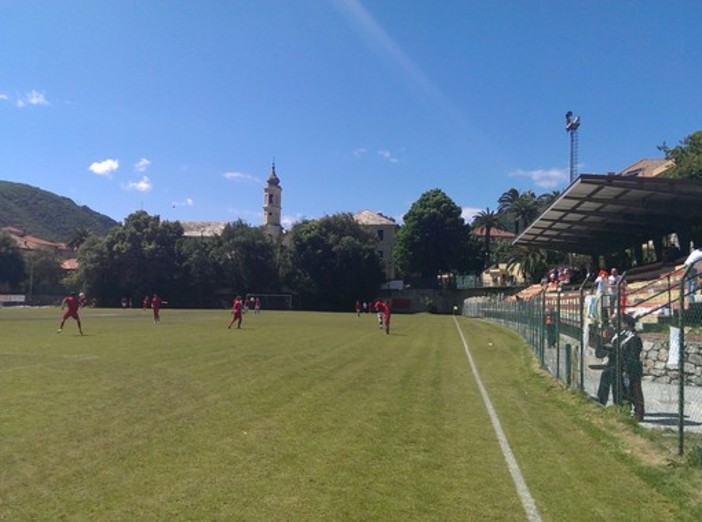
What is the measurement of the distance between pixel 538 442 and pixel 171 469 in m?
5.11

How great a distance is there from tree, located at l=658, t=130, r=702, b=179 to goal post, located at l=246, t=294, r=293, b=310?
52.4 metres

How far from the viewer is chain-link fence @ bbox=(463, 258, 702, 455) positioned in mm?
11031

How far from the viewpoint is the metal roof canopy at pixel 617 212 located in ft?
108

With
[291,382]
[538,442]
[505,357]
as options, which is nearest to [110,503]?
[538,442]

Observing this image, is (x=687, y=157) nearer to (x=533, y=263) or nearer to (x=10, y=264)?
(x=533, y=263)

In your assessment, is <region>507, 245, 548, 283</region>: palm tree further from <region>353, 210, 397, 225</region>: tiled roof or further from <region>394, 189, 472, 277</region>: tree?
<region>353, 210, 397, 225</region>: tiled roof

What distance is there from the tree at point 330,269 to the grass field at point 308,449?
3027 inches

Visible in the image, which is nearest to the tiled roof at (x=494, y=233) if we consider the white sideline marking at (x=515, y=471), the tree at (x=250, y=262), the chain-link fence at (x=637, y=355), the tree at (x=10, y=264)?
the tree at (x=250, y=262)

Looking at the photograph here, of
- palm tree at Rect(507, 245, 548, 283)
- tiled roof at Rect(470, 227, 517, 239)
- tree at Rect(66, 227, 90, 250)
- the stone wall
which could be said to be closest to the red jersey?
the stone wall

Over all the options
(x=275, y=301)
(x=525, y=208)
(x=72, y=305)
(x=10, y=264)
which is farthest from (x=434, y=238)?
(x=72, y=305)

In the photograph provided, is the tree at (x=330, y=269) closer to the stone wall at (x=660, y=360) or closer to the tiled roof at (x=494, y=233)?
the tiled roof at (x=494, y=233)

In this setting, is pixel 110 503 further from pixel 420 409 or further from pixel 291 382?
pixel 291 382

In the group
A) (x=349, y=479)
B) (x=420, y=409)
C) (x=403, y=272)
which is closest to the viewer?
(x=349, y=479)

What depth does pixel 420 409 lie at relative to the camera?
11758 millimetres
